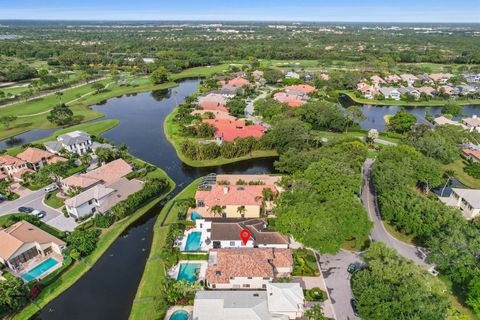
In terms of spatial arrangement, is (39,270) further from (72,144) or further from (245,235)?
(72,144)

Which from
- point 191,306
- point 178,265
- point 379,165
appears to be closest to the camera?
point 191,306

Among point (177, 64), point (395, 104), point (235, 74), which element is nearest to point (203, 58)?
point (177, 64)

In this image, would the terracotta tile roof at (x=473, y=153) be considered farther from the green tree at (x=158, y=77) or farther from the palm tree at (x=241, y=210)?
the green tree at (x=158, y=77)

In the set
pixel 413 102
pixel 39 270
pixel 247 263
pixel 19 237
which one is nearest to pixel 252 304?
pixel 247 263

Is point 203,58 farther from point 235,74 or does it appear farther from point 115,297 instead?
point 115,297

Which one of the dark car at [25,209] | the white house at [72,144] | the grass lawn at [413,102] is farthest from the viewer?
the grass lawn at [413,102]

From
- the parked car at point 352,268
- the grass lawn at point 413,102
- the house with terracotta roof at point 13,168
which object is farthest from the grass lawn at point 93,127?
the grass lawn at point 413,102
